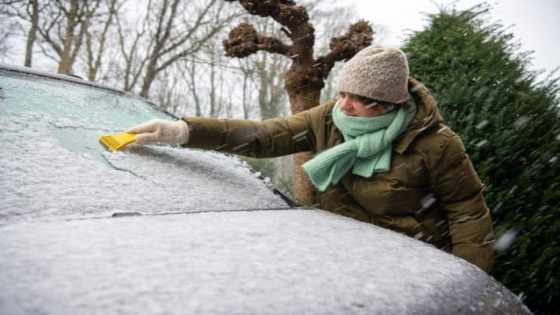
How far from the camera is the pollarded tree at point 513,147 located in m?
2.40

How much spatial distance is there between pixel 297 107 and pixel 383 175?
8.21ft

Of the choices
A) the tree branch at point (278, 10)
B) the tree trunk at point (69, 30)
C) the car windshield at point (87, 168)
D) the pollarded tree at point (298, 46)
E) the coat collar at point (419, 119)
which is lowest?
the car windshield at point (87, 168)

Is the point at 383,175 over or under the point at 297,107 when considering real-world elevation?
under

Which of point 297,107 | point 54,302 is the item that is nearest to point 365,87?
point 54,302

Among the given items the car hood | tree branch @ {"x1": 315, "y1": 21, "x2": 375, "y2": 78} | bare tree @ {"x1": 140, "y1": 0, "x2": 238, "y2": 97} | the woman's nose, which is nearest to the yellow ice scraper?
the car hood

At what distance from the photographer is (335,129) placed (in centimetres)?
185

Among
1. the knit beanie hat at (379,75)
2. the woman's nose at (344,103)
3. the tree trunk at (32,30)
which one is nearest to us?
the knit beanie hat at (379,75)

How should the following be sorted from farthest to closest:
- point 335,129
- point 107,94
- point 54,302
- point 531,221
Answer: point 531,221 → point 107,94 → point 335,129 → point 54,302

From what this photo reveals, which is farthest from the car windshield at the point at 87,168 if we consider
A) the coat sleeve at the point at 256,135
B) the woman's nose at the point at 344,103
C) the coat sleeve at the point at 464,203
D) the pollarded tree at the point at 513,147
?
the pollarded tree at the point at 513,147

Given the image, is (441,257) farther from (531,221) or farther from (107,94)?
(107,94)

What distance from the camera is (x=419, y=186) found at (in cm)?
167

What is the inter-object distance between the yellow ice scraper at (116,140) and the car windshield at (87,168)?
1.1 inches

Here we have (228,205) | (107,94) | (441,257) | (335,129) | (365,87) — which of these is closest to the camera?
(441,257)

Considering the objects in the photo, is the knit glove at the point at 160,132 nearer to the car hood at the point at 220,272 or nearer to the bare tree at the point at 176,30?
the car hood at the point at 220,272
